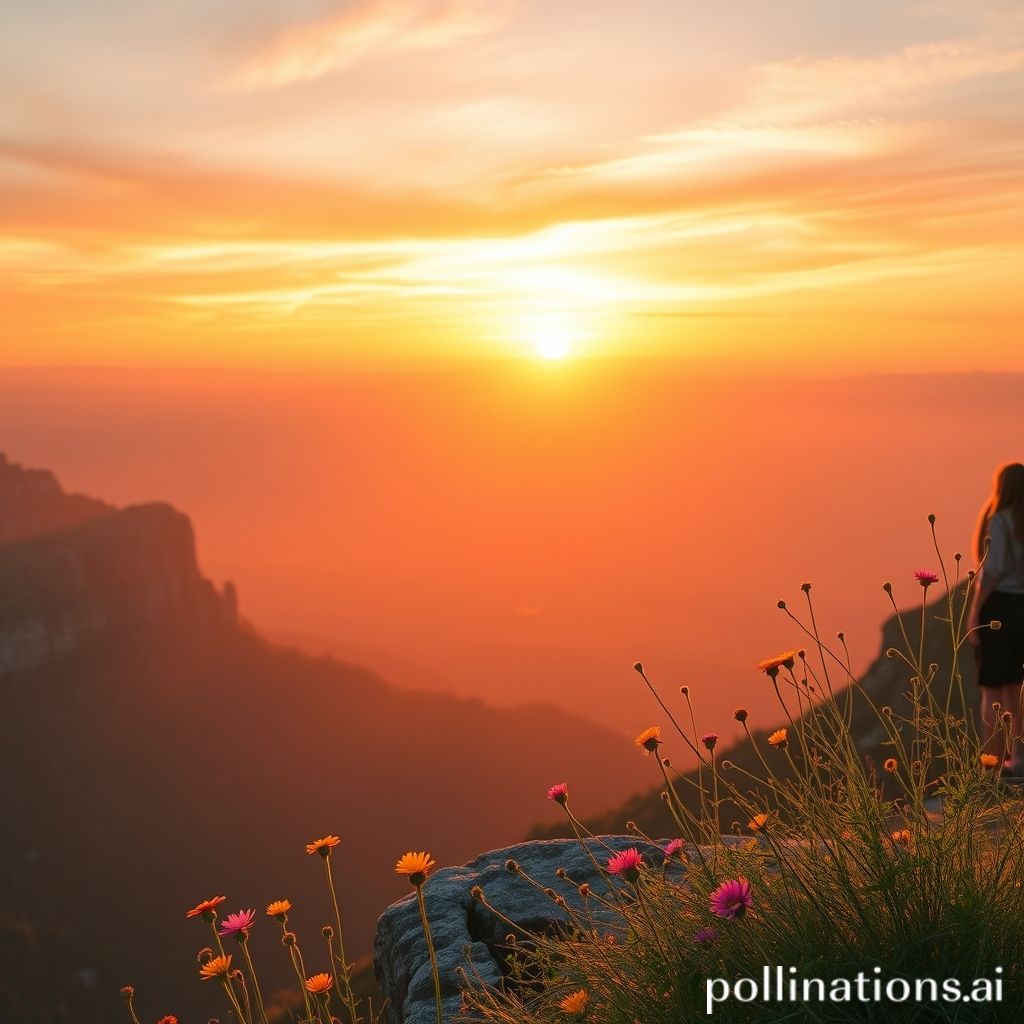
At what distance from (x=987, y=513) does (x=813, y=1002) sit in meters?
5.12

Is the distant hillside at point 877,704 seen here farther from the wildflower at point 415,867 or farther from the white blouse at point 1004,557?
the wildflower at point 415,867

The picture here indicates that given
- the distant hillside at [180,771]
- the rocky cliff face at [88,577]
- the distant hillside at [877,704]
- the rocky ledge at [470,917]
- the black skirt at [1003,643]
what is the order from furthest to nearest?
the rocky cliff face at [88,577] → the distant hillside at [180,771] → the distant hillside at [877,704] → the black skirt at [1003,643] → the rocky ledge at [470,917]

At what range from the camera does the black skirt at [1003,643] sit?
271 inches

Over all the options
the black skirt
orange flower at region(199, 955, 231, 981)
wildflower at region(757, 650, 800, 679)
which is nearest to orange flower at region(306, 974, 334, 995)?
orange flower at region(199, 955, 231, 981)

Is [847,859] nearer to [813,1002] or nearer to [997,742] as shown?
[813,1002]

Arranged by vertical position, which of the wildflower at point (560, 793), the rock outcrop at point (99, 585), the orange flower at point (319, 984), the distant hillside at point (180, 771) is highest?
the wildflower at point (560, 793)

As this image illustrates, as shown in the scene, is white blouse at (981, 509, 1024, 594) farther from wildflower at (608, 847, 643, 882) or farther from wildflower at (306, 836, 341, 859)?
wildflower at (306, 836, 341, 859)

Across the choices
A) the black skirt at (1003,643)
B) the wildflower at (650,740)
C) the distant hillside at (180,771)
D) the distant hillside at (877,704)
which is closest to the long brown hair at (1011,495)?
the black skirt at (1003,643)

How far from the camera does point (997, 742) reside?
6699mm

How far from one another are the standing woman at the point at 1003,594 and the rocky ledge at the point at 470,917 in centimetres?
346

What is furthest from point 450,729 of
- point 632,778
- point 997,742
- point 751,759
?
point 997,742

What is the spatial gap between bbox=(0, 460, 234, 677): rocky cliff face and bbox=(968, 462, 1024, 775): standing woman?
83.8 m

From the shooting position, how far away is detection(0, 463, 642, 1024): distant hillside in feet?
216

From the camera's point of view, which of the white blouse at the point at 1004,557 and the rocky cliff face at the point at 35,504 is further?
the rocky cliff face at the point at 35,504
